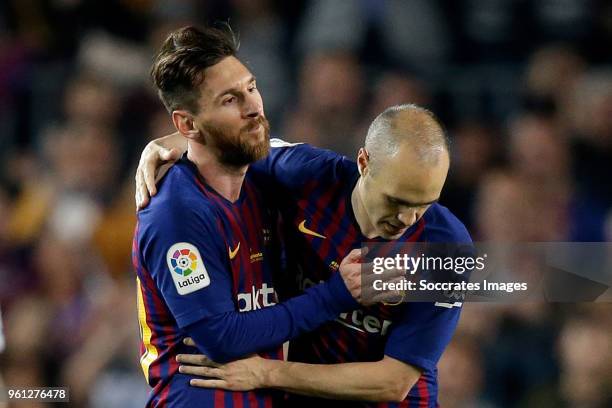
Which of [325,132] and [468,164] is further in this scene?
[325,132]

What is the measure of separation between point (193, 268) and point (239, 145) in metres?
0.40

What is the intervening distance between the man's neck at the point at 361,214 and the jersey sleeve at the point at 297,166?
128mm

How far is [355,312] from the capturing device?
3152mm

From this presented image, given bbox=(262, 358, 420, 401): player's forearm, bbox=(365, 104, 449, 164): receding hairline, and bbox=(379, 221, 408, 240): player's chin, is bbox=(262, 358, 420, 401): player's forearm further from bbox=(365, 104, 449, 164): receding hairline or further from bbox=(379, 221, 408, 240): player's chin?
bbox=(365, 104, 449, 164): receding hairline

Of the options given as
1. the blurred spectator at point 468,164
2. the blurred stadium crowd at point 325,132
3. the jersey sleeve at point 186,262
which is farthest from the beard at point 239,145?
the blurred spectator at point 468,164

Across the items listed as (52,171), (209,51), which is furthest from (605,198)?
(52,171)

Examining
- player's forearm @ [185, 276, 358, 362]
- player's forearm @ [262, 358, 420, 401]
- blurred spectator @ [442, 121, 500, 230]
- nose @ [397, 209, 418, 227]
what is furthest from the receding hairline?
blurred spectator @ [442, 121, 500, 230]

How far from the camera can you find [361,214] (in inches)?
124

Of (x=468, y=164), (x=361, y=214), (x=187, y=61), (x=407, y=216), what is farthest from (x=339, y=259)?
(x=468, y=164)

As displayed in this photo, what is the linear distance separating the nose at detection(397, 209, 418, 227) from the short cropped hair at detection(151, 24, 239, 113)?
68cm

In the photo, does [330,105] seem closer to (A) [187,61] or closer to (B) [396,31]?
(B) [396,31]

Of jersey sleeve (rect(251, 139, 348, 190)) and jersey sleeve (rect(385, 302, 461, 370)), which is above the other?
jersey sleeve (rect(251, 139, 348, 190))

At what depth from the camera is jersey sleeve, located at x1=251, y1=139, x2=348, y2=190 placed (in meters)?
3.27

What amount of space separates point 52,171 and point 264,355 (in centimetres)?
388
